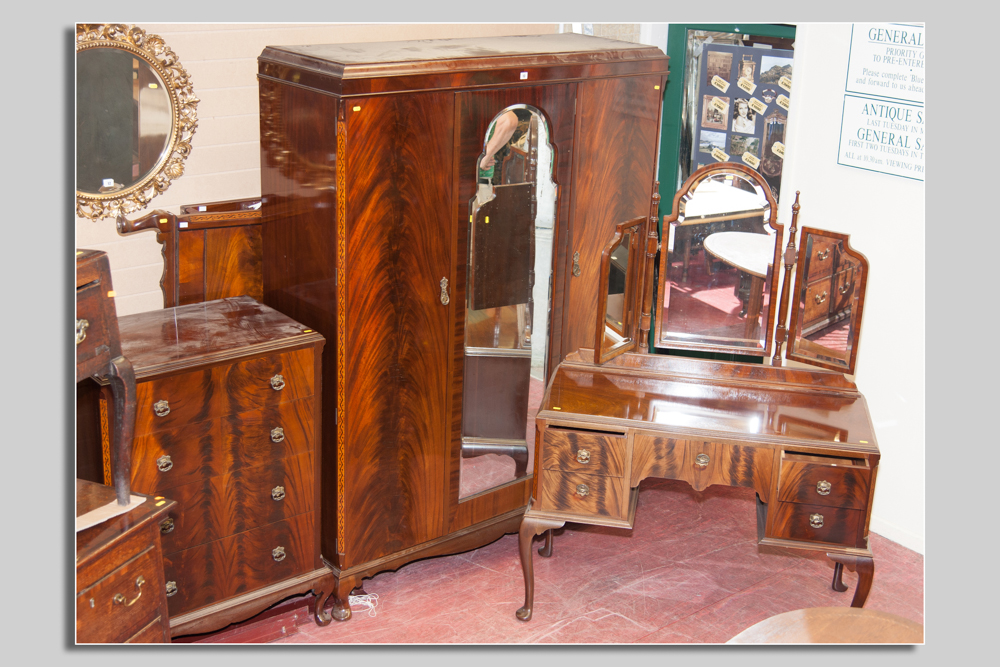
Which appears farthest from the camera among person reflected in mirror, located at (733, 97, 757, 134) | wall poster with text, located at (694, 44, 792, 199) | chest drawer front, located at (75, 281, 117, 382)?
person reflected in mirror, located at (733, 97, 757, 134)

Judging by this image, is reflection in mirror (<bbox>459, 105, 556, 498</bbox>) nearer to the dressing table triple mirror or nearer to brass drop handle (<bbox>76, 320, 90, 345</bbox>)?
Result: the dressing table triple mirror

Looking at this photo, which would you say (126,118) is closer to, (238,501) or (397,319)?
(397,319)

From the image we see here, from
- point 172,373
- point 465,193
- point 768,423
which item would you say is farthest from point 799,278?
point 172,373

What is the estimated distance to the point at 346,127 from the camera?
3.24 m

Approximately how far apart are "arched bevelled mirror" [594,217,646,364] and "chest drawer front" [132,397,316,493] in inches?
45.0

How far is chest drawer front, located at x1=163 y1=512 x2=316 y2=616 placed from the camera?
3.41 metres

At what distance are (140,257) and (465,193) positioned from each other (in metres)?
1.27

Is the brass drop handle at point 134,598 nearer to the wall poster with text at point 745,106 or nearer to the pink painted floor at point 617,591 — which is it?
the pink painted floor at point 617,591

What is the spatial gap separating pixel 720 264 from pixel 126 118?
88.3 inches

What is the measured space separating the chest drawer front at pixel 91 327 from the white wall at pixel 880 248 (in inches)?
124

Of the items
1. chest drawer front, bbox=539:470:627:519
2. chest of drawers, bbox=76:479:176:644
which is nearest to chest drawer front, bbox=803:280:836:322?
chest drawer front, bbox=539:470:627:519

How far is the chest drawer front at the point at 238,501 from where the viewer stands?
3.35m
